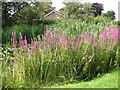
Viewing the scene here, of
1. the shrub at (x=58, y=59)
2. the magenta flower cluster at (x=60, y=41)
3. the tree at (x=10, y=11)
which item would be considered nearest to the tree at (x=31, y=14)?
the tree at (x=10, y=11)

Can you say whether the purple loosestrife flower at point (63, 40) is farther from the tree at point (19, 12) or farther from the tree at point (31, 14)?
the tree at point (31, 14)

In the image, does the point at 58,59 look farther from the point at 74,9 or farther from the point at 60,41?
the point at 74,9

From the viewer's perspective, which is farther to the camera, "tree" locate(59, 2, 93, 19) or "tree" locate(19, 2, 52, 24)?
"tree" locate(59, 2, 93, 19)

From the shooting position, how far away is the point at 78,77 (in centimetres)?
485

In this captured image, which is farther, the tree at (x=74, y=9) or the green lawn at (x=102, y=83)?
the tree at (x=74, y=9)

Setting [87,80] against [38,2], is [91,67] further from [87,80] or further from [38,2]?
[38,2]

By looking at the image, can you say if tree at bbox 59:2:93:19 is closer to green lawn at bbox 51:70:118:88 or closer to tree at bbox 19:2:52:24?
tree at bbox 19:2:52:24

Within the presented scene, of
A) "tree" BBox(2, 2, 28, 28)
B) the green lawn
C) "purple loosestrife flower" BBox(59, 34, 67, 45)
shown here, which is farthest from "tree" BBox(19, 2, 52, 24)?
the green lawn

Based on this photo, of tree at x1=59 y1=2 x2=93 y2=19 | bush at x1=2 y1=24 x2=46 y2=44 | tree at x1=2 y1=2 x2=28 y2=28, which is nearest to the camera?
bush at x1=2 y1=24 x2=46 y2=44

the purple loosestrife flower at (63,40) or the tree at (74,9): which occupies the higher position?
the purple loosestrife flower at (63,40)

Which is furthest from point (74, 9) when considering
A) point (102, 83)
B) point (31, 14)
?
point (102, 83)

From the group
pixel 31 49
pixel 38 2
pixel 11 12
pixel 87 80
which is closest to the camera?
pixel 31 49

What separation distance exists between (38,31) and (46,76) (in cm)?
839

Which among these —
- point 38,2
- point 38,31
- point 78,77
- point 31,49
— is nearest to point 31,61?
point 31,49
